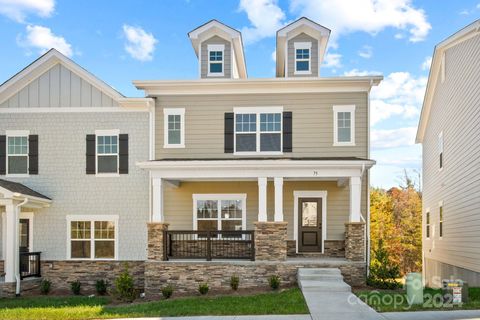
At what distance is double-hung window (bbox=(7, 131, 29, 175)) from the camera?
686 inches

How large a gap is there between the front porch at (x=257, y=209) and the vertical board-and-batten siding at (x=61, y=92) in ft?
12.2

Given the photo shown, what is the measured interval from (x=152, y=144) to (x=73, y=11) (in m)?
5.60

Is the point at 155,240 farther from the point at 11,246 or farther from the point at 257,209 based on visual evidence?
the point at 11,246

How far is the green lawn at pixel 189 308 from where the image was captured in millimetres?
10880

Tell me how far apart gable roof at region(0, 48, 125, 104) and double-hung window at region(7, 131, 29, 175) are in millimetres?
1535

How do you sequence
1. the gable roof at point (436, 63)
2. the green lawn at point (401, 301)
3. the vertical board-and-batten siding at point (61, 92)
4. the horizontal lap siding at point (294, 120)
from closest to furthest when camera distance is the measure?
the green lawn at point (401, 301) → the gable roof at point (436, 63) → the horizontal lap siding at point (294, 120) → the vertical board-and-batten siding at point (61, 92)

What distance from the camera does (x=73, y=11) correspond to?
17.6 meters

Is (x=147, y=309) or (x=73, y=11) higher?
(x=73, y=11)

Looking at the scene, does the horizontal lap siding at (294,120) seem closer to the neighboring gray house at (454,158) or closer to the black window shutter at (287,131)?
the black window shutter at (287,131)

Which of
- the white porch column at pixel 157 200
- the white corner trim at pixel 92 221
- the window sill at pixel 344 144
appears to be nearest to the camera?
the white porch column at pixel 157 200

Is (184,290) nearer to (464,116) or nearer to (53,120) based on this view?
(53,120)

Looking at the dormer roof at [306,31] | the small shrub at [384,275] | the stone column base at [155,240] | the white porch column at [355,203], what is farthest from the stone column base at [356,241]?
the dormer roof at [306,31]

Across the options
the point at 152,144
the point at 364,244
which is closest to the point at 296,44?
the point at 152,144

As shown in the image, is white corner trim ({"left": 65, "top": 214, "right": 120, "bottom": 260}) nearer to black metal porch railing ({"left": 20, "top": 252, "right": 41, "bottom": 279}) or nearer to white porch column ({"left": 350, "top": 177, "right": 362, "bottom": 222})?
black metal porch railing ({"left": 20, "top": 252, "right": 41, "bottom": 279})
